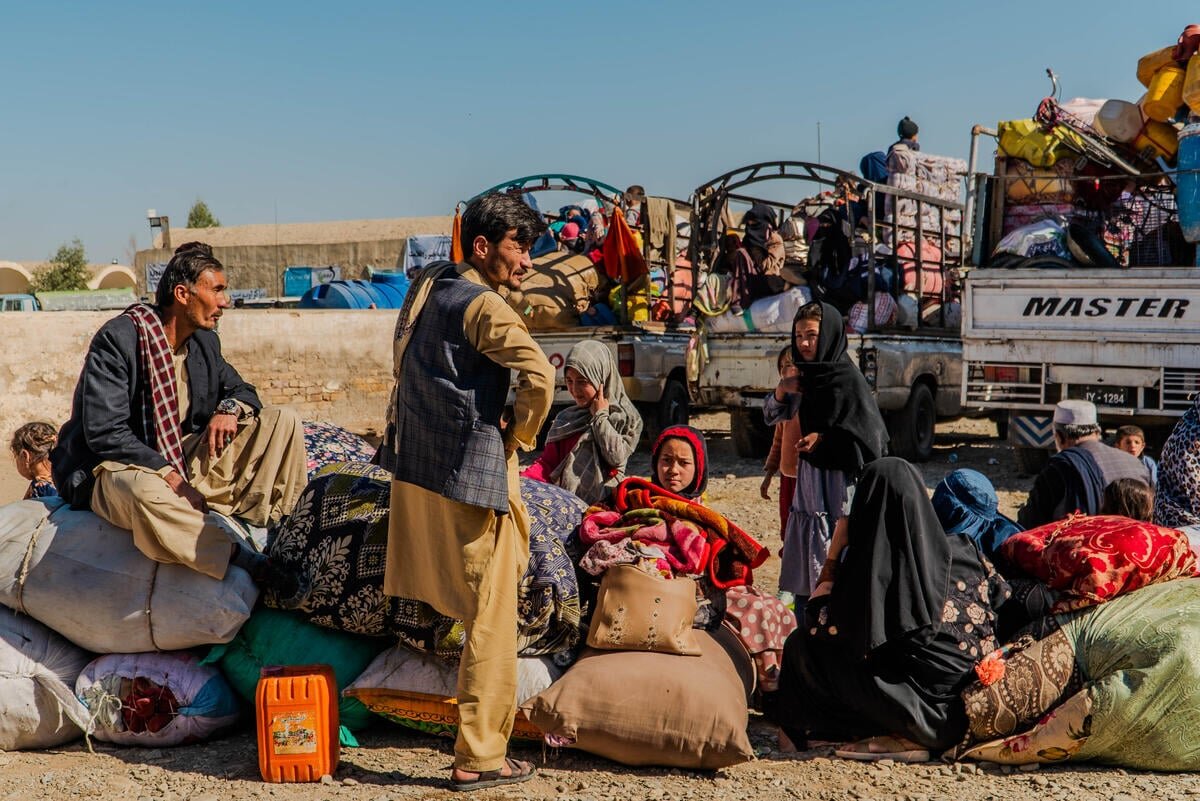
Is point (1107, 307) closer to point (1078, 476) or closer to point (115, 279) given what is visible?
point (1078, 476)

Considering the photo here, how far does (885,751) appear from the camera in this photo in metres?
3.81

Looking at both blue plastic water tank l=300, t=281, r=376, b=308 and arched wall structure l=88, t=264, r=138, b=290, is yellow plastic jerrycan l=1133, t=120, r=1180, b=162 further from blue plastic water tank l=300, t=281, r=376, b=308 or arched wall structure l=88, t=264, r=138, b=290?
arched wall structure l=88, t=264, r=138, b=290

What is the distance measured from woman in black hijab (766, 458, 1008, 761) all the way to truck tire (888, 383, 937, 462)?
654 centimetres

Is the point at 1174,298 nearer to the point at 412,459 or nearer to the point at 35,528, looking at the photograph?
the point at 412,459

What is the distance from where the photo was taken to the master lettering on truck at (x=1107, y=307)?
8211 millimetres

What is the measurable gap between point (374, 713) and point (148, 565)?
90cm

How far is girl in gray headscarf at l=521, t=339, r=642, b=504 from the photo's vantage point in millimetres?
4984

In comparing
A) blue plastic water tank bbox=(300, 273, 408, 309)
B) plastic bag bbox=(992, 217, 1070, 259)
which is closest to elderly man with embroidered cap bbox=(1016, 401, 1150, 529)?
plastic bag bbox=(992, 217, 1070, 259)

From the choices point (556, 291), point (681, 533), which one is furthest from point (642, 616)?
point (556, 291)

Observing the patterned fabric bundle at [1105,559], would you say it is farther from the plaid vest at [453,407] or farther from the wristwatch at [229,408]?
the wristwatch at [229,408]

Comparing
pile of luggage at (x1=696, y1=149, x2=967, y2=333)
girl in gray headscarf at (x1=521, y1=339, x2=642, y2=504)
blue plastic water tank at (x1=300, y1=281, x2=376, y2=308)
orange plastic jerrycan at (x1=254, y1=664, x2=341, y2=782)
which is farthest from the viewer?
blue plastic water tank at (x1=300, y1=281, x2=376, y2=308)

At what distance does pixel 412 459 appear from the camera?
350 cm

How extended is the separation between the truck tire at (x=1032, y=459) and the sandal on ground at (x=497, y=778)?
6.64 metres

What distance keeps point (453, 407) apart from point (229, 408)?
1.19 metres
